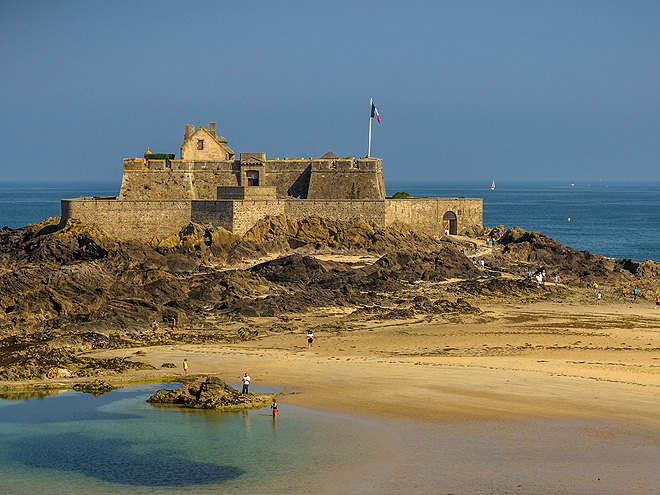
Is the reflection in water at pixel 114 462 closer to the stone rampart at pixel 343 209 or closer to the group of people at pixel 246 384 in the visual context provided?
the group of people at pixel 246 384

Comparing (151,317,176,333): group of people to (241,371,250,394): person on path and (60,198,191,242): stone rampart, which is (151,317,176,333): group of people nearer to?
(241,371,250,394): person on path

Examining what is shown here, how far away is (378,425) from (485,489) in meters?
4.39

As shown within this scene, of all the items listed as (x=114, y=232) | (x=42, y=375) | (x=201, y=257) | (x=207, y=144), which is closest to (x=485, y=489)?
(x=42, y=375)

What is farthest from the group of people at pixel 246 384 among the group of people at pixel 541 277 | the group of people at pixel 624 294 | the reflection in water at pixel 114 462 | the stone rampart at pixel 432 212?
the stone rampart at pixel 432 212

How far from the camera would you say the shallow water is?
15.9 m

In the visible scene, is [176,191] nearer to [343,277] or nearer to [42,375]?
[343,277]

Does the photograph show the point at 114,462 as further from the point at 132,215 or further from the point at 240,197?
the point at 240,197

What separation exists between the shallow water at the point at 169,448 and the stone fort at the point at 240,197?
89.8ft

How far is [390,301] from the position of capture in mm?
35125

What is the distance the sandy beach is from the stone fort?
61.0 ft

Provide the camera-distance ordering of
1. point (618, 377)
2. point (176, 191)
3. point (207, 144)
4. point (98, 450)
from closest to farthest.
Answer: point (98, 450), point (618, 377), point (176, 191), point (207, 144)

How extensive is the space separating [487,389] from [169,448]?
8.20m

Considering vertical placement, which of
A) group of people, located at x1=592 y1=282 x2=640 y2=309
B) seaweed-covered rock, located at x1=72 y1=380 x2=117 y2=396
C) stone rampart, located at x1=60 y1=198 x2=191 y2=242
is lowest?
seaweed-covered rock, located at x1=72 y1=380 x2=117 y2=396

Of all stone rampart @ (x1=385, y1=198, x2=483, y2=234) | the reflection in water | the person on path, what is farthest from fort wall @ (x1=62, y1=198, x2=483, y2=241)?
the reflection in water
